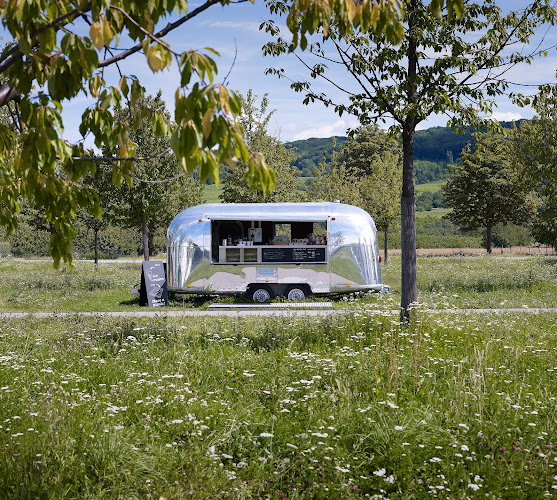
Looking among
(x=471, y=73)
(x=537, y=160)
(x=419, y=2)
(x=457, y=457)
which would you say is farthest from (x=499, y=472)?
(x=537, y=160)

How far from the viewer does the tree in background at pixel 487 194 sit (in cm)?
4431

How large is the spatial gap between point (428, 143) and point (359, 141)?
118m

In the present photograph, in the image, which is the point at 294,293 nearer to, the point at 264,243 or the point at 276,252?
the point at 276,252

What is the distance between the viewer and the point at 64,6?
378 cm

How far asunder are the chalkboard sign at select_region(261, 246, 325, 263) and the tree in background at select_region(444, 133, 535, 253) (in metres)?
31.2

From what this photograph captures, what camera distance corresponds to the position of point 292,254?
16.5 meters

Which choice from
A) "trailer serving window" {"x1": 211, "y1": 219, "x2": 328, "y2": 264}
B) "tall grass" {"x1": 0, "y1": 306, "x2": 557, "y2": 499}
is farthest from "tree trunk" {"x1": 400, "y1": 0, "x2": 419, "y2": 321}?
"trailer serving window" {"x1": 211, "y1": 219, "x2": 328, "y2": 264}

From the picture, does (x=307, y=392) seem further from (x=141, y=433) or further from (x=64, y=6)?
(x=64, y=6)

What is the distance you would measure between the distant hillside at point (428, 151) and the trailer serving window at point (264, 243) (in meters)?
122

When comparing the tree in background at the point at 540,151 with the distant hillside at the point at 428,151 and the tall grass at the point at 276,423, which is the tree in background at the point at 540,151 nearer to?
the tall grass at the point at 276,423

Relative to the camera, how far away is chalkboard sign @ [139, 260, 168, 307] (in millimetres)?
15352

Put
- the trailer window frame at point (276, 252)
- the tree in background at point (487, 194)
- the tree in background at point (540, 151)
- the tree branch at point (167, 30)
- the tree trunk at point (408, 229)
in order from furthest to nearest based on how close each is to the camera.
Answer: the tree in background at point (487, 194), the tree in background at point (540, 151), the trailer window frame at point (276, 252), the tree trunk at point (408, 229), the tree branch at point (167, 30)

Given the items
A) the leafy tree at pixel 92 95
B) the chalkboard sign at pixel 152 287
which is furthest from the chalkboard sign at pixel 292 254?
the leafy tree at pixel 92 95

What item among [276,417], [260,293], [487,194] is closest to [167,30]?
[276,417]
